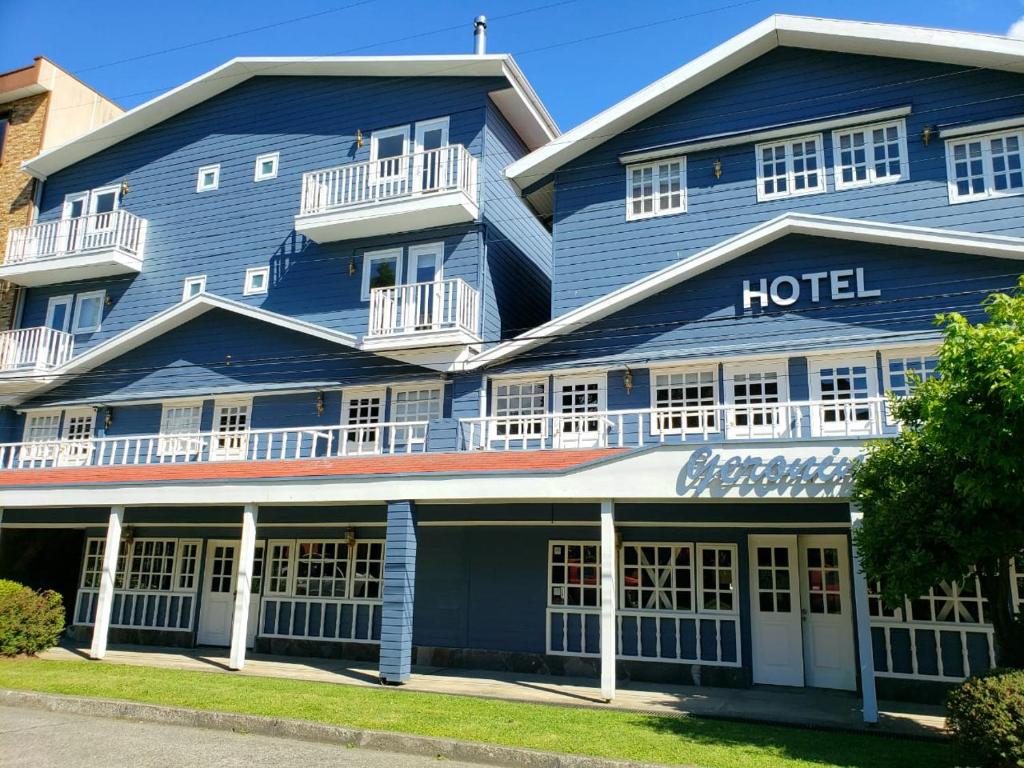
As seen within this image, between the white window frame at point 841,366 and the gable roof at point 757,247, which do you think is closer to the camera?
the gable roof at point 757,247

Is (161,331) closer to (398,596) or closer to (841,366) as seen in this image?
(398,596)

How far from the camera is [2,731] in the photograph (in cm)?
1010

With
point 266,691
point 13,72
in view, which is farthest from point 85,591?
point 13,72

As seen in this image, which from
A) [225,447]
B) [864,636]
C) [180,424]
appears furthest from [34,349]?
[864,636]

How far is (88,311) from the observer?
76.0 ft

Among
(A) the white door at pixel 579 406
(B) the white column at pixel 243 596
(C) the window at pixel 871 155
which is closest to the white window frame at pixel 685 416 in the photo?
(A) the white door at pixel 579 406

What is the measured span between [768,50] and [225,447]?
14.8 metres

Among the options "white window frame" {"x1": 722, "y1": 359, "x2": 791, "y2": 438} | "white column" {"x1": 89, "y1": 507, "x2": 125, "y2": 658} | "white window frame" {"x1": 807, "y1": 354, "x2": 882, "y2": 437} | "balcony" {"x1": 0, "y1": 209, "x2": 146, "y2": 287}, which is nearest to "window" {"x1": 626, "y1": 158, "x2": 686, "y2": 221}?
"white window frame" {"x1": 722, "y1": 359, "x2": 791, "y2": 438}

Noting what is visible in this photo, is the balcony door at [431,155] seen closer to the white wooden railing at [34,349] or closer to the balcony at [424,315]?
the balcony at [424,315]

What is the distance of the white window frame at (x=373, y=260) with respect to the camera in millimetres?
19141

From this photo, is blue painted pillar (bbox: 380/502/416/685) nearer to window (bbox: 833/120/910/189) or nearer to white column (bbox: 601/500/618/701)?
white column (bbox: 601/500/618/701)

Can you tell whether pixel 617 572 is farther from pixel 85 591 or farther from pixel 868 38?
pixel 85 591

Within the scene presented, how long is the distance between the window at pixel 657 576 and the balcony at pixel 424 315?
5.31 metres

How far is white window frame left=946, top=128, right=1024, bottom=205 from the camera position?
14.7 meters
